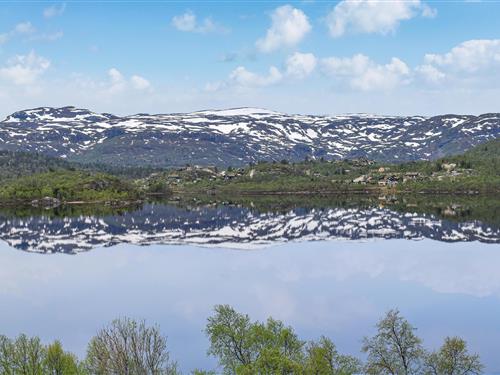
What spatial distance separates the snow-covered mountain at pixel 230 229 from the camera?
10494cm

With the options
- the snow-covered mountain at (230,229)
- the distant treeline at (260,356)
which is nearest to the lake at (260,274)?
the snow-covered mountain at (230,229)

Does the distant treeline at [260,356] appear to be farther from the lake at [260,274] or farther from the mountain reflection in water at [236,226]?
the mountain reflection in water at [236,226]

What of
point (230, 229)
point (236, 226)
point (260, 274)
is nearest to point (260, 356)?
point (260, 274)

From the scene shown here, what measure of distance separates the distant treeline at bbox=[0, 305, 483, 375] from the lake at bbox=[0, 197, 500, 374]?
29.4 feet

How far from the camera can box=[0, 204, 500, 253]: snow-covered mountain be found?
105m

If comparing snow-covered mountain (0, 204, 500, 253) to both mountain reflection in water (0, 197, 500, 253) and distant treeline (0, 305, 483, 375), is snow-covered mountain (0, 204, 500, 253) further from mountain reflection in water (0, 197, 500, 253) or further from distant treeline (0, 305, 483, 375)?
distant treeline (0, 305, 483, 375)

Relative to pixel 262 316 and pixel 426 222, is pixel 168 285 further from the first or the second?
pixel 426 222

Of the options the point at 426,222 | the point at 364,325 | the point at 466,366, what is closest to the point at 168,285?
the point at 364,325

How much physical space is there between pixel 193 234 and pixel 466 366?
301ft

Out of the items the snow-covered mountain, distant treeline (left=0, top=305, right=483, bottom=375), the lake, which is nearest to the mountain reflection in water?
the snow-covered mountain

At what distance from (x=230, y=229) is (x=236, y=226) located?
12.6 feet

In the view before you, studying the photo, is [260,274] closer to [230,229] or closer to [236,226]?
[230,229]

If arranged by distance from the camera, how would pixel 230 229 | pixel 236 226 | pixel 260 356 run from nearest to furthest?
pixel 260 356 < pixel 230 229 < pixel 236 226

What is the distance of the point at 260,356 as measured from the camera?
1106 inches
